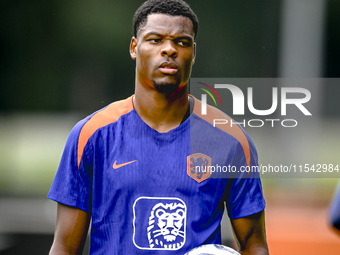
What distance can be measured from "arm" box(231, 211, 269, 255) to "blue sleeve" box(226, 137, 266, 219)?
29mm

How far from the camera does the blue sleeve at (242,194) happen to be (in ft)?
5.88

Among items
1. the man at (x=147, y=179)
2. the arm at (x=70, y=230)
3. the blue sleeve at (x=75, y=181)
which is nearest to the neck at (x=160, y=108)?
the man at (x=147, y=179)

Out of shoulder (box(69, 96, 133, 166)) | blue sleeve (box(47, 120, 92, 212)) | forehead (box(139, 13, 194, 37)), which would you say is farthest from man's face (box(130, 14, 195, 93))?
blue sleeve (box(47, 120, 92, 212))

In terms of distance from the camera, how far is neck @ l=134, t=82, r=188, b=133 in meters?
1.80

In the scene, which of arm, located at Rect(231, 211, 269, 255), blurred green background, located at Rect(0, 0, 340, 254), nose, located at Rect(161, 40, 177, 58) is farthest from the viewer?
blurred green background, located at Rect(0, 0, 340, 254)

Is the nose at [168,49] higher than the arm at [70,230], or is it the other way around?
the nose at [168,49]

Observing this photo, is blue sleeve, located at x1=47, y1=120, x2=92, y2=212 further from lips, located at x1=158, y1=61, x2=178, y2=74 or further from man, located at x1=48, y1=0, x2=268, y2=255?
lips, located at x1=158, y1=61, x2=178, y2=74

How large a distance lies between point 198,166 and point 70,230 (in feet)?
1.95

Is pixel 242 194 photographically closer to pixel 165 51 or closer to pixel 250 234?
pixel 250 234

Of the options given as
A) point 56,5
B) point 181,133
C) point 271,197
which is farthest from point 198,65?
point 56,5

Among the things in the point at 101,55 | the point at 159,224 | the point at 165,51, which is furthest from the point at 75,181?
the point at 101,55

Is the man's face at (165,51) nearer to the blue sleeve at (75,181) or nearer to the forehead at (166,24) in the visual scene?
the forehead at (166,24)

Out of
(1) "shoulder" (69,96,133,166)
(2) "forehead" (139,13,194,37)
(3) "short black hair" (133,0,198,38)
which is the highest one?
(3) "short black hair" (133,0,198,38)

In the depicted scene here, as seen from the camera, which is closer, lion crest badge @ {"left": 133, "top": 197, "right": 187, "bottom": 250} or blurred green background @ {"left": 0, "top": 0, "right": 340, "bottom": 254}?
lion crest badge @ {"left": 133, "top": 197, "right": 187, "bottom": 250}
